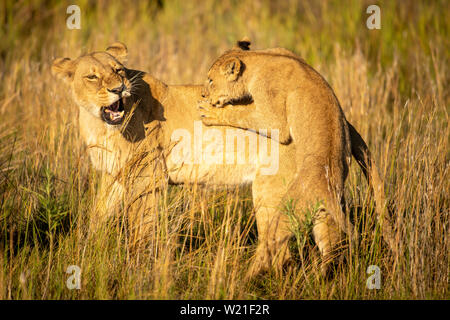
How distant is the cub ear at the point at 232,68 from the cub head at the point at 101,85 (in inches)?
29.3

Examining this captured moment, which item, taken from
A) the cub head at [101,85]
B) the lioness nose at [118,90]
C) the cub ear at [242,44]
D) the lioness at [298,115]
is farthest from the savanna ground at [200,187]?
the cub ear at [242,44]

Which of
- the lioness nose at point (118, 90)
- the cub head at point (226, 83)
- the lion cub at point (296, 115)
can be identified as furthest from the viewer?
the cub head at point (226, 83)

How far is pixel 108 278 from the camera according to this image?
3473 millimetres

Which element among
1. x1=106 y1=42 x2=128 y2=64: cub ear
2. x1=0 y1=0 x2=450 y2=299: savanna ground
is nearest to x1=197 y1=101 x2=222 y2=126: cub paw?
x1=0 y1=0 x2=450 y2=299: savanna ground

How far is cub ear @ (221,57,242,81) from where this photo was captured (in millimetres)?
4086

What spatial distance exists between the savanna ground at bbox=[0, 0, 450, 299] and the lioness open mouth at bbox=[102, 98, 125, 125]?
0.39 meters

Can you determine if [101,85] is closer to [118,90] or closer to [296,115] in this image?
[118,90]

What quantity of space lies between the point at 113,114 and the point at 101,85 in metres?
0.24

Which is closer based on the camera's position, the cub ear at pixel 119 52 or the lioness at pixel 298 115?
the lioness at pixel 298 115

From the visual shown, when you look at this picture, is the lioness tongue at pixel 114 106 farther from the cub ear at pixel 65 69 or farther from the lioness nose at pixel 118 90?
the cub ear at pixel 65 69

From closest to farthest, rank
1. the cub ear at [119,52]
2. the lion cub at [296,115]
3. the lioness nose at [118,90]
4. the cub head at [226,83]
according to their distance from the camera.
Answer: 1. the lion cub at [296,115]
2. the lioness nose at [118,90]
3. the cub head at [226,83]
4. the cub ear at [119,52]

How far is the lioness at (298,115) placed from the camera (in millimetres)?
3477

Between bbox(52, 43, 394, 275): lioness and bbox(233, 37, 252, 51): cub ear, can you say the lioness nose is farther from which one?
bbox(233, 37, 252, 51): cub ear

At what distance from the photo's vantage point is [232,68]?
13.5 feet
